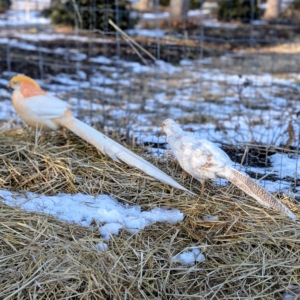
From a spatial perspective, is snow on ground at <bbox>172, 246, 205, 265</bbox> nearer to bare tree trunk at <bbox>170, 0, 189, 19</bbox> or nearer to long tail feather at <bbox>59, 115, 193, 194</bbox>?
long tail feather at <bbox>59, 115, 193, 194</bbox>

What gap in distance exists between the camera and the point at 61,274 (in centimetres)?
270

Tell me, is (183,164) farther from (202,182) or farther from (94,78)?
(94,78)

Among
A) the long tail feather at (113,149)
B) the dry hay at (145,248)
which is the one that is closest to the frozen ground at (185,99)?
the long tail feather at (113,149)

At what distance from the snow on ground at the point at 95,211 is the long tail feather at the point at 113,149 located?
1.16 ft

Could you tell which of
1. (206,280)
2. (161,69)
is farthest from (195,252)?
(161,69)

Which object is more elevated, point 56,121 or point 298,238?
point 56,121

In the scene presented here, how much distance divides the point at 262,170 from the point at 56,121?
68.4 inches

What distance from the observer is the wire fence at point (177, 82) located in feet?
16.7

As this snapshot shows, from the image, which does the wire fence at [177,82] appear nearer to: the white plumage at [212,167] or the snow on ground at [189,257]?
the white plumage at [212,167]

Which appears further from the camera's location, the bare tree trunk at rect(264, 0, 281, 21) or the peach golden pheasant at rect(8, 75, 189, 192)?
the bare tree trunk at rect(264, 0, 281, 21)

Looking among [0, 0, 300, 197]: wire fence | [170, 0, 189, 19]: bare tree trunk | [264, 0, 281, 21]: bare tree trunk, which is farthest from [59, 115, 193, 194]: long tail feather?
[264, 0, 281, 21]: bare tree trunk

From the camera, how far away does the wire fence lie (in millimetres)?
5079

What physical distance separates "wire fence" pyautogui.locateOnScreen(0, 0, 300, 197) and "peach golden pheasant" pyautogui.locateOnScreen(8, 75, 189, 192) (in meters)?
0.47

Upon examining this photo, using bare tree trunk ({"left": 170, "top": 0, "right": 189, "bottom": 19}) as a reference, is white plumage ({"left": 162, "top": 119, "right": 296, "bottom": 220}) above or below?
below
